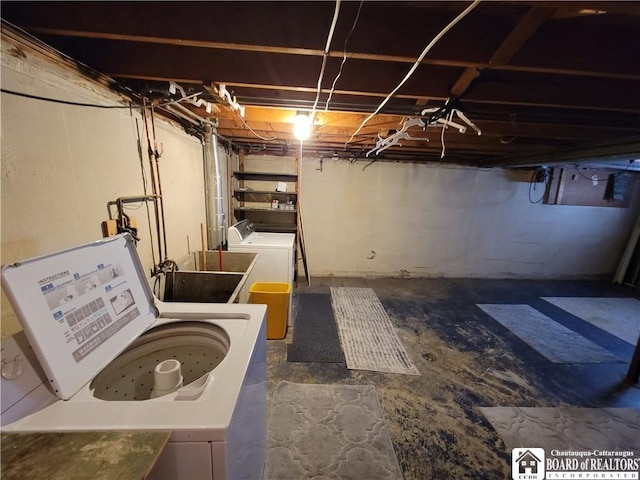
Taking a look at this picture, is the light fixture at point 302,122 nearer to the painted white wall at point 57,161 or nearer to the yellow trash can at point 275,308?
the painted white wall at point 57,161

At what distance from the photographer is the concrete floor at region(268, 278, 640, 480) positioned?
5.03ft

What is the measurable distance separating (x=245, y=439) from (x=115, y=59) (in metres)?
1.72

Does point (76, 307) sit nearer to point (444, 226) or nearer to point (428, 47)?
point (428, 47)

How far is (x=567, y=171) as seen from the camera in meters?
4.38

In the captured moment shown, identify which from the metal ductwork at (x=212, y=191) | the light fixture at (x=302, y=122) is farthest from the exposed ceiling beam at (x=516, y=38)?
the metal ductwork at (x=212, y=191)

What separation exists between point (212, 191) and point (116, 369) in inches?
77.6

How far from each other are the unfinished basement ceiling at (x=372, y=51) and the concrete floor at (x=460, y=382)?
2.02 m

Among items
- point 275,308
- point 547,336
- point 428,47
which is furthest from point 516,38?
point 547,336

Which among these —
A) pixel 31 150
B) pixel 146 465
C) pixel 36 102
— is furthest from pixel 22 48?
pixel 146 465

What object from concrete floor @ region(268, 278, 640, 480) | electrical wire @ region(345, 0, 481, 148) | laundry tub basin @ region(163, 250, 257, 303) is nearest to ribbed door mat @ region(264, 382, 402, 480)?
concrete floor @ region(268, 278, 640, 480)

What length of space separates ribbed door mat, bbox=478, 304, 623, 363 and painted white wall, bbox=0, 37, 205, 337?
366 centimetres

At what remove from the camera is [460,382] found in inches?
82.8

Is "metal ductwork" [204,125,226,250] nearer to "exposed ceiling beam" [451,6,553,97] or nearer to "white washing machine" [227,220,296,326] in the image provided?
"white washing machine" [227,220,296,326]

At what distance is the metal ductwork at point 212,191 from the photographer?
8.35 ft
